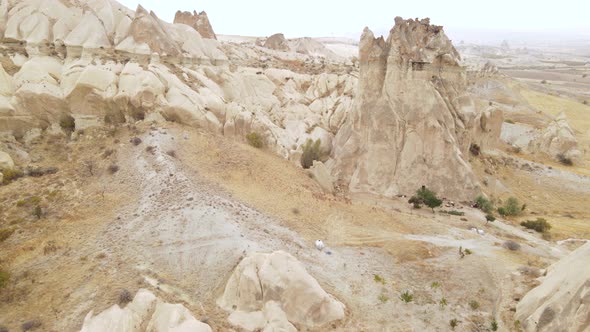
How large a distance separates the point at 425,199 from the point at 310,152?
12377mm

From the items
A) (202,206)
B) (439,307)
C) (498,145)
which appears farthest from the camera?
(498,145)

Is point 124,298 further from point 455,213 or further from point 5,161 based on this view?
point 455,213

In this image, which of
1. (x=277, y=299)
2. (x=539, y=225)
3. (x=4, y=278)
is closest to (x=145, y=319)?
(x=277, y=299)

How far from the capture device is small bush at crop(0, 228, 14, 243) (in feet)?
66.2

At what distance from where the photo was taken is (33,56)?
→ 3641cm

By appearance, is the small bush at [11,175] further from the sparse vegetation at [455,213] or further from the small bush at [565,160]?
the small bush at [565,160]

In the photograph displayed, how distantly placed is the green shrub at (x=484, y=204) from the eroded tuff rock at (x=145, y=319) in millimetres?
25112

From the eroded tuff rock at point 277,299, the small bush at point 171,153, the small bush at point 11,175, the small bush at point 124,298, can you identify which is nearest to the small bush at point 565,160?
the eroded tuff rock at point 277,299

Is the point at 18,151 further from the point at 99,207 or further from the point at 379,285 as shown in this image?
the point at 379,285

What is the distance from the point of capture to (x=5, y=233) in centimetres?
2033

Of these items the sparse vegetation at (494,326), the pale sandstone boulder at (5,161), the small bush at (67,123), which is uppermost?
the small bush at (67,123)

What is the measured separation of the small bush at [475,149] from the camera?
39.5 meters

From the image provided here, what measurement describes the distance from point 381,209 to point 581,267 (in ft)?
47.6

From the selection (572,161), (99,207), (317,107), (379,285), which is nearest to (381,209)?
(379,285)
